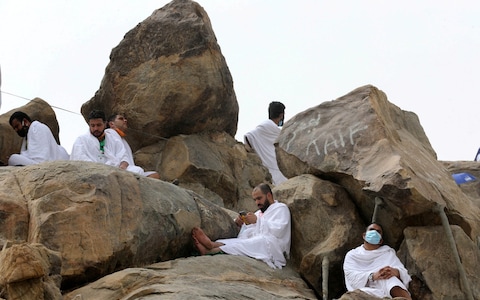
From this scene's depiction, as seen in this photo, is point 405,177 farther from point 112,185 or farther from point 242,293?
point 112,185

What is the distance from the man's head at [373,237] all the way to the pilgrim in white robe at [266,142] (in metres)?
4.91

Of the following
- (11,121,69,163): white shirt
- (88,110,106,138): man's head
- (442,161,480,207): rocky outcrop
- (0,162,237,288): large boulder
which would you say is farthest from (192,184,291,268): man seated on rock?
(442,161,480,207): rocky outcrop

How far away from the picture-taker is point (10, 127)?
1428 cm

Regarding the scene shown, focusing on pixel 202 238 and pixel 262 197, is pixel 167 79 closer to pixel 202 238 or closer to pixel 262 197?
pixel 262 197

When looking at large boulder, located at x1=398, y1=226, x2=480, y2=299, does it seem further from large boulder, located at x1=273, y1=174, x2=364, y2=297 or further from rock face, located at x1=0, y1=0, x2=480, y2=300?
large boulder, located at x1=273, y1=174, x2=364, y2=297

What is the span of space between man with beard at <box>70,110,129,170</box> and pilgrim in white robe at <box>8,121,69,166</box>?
798 millimetres

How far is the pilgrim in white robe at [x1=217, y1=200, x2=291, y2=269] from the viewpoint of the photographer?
10711 mm

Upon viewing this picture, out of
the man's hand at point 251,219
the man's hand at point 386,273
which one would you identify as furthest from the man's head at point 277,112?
the man's hand at point 386,273

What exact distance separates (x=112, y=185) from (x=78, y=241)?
0.87 metres

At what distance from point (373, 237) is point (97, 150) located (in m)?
4.14

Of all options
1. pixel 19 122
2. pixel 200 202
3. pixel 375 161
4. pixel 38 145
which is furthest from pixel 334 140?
pixel 19 122

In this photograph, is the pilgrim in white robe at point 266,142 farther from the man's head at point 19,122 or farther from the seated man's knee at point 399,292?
the seated man's knee at point 399,292

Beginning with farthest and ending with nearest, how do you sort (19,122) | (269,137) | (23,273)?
(269,137) → (19,122) → (23,273)

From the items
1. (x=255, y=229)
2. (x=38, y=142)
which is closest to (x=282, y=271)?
(x=255, y=229)
